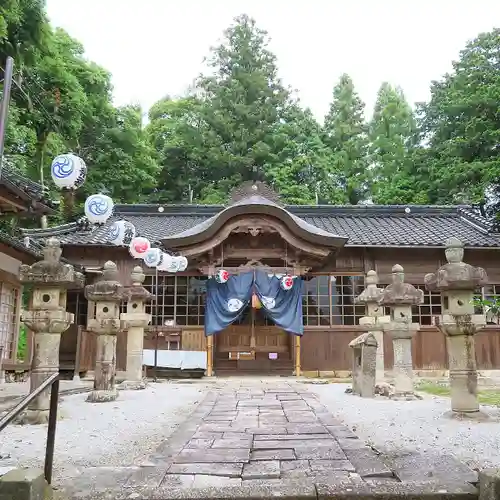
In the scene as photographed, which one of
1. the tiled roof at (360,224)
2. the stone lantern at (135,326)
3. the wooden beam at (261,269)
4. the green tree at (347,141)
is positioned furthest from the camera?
the green tree at (347,141)

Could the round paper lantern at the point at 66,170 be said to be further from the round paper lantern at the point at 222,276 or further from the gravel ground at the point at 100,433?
the round paper lantern at the point at 222,276

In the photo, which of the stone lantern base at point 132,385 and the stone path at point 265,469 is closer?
the stone path at point 265,469

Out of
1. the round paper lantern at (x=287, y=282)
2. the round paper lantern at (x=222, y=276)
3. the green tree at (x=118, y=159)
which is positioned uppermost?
the green tree at (x=118, y=159)

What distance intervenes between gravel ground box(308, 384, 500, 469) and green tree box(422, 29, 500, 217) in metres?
14.7

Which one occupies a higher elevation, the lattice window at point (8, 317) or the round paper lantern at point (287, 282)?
the round paper lantern at point (287, 282)

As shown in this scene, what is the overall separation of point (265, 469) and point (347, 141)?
1195 inches

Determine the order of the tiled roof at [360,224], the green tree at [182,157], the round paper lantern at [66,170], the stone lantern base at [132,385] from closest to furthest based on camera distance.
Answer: the round paper lantern at [66,170]
the stone lantern base at [132,385]
the tiled roof at [360,224]
the green tree at [182,157]

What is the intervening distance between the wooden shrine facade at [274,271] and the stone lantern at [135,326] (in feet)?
10.5

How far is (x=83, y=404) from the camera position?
30.1ft

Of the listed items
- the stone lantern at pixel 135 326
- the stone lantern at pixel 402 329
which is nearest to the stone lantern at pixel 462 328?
the stone lantern at pixel 402 329

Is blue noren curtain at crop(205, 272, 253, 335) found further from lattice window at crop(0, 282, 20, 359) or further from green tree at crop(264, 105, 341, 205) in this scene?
green tree at crop(264, 105, 341, 205)

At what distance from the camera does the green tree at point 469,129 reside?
76.4 ft

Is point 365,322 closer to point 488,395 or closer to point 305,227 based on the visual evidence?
point 488,395

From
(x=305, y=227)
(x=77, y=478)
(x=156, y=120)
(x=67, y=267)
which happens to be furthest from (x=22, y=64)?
(x=156, y=120)
